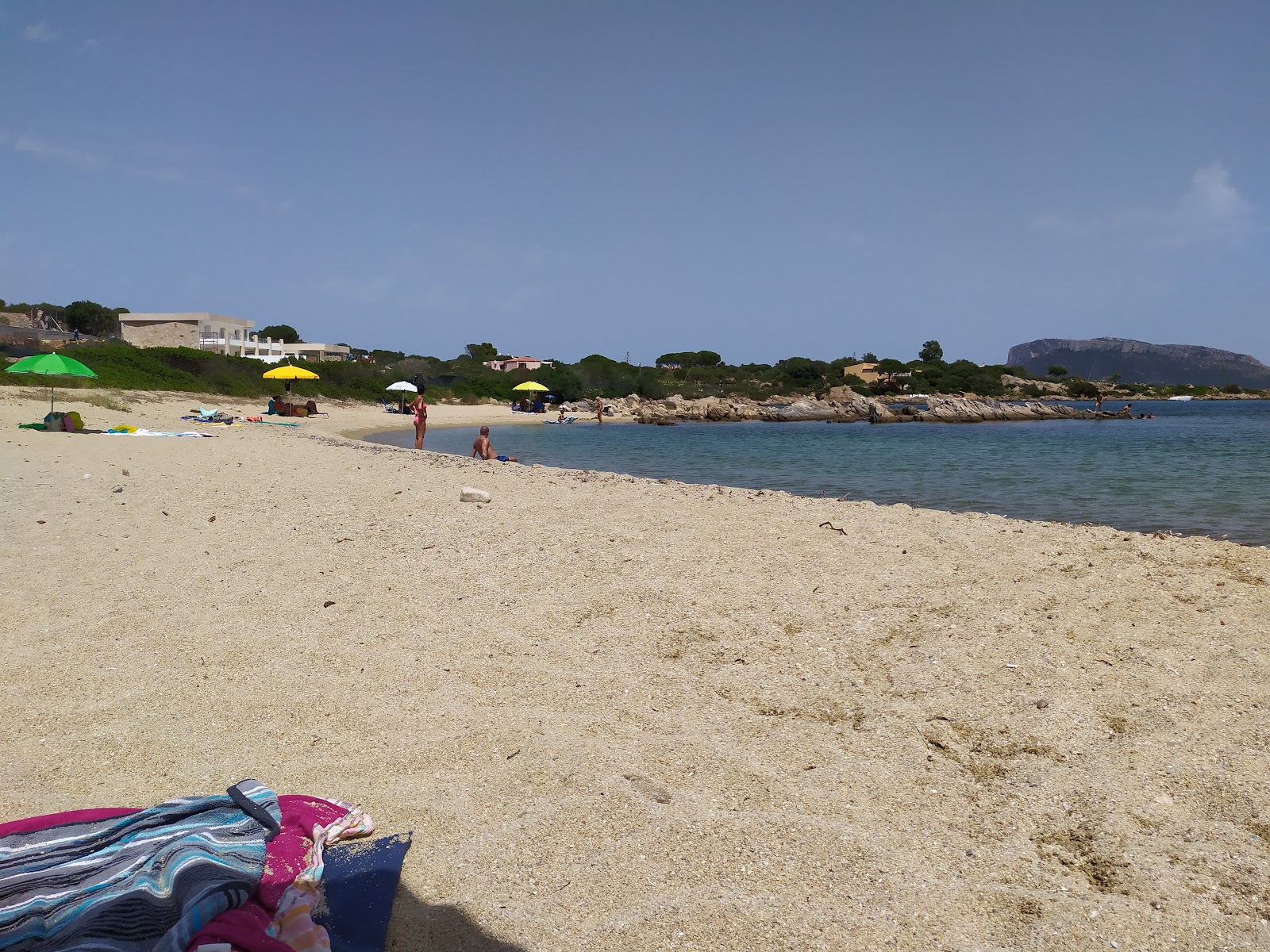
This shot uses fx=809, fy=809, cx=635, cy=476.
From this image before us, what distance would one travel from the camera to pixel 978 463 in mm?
19891

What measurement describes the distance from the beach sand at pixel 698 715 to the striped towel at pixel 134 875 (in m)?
0.41

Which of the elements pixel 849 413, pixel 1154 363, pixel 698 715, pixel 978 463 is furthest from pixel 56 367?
pixel 1154 363

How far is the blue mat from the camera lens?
6.96 ft

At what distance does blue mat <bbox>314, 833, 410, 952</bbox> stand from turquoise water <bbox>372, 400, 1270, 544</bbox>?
375 inches

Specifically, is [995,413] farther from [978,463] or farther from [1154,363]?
[1154,363]

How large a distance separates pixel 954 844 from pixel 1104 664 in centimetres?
179

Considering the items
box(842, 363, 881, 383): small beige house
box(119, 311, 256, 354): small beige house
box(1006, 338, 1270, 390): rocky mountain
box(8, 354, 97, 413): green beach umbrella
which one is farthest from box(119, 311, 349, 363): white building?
box(1006, 338, 1270, 390): rocky mountain

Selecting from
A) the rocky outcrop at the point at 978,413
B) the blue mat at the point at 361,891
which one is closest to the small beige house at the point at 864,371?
the rocky outcrop at the point at 978,413

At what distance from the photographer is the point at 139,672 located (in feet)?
12.5

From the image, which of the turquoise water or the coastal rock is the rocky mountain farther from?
the turquoise water

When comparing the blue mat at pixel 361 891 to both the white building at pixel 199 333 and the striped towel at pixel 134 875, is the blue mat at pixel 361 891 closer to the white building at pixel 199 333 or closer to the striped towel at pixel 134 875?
the striped towel at pixel 134 875

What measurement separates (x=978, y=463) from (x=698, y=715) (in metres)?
18.3

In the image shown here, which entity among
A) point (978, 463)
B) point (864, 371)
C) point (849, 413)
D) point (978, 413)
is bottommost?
point (978, 463)

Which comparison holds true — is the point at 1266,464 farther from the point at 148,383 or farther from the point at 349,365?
the point at 349,365
